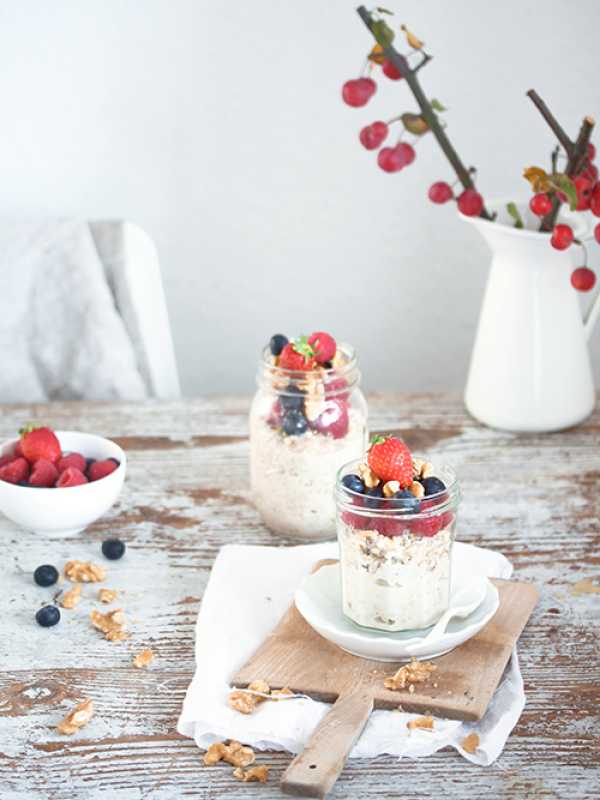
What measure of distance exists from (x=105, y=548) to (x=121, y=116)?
80 cm

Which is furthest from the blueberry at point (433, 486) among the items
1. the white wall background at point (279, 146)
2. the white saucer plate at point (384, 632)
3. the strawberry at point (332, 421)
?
the white wall background at point (279, 146)

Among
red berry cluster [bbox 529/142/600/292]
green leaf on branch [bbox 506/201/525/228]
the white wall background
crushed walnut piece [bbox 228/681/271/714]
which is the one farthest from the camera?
the white wall background

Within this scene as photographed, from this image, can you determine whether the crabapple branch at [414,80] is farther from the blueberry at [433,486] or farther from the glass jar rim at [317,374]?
the blueberry at [433,486]

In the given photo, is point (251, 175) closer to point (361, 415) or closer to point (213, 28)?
point (213, 28)

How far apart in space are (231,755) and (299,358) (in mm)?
469

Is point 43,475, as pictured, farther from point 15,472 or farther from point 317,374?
point 317,374

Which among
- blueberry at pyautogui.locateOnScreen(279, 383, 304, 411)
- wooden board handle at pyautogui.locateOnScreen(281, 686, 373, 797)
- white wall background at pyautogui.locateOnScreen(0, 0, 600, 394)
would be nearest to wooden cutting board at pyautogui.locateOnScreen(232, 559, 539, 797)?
wooden board handle at pyautogui.locateOnScreen(281, 686, 373, 797)

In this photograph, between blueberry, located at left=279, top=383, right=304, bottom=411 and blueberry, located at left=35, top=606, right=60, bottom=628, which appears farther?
blueberry, located at left=279, top=383, right=304, bottom=411

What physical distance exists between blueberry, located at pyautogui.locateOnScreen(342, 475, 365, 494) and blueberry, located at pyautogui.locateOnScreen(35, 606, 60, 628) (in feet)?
1.01

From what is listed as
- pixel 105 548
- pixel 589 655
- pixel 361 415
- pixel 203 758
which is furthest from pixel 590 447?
pixel 203 758

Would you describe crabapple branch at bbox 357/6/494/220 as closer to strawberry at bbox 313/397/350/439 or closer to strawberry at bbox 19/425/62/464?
strawberry at bbox 313/397/350/439

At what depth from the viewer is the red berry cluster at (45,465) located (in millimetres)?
1278

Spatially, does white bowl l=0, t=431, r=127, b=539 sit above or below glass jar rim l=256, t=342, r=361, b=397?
below

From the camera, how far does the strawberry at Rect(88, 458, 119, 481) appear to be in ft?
4.28
